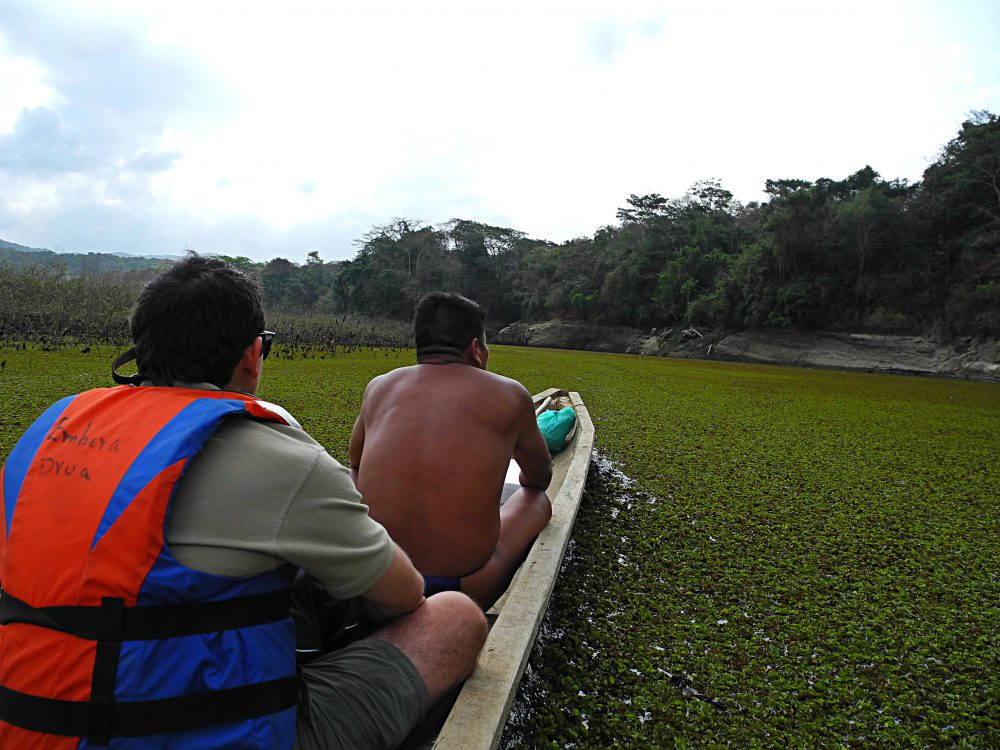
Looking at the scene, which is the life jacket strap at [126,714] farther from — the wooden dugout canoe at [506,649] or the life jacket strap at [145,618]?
the wooden dugout canoe at [506,649]

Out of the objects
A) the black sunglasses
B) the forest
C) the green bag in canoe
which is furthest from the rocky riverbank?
the black sunglasses

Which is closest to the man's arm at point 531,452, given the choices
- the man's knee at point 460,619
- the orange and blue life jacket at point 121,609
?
the man's knee at point 460,619

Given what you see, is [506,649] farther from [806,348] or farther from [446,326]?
[806,348]

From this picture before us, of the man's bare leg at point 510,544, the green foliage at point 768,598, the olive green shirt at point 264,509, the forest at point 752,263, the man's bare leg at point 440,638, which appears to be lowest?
the green foliage at point 768,598

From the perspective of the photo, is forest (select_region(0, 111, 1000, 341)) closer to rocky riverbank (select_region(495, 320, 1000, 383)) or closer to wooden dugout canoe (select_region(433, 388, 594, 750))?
rocky riverbank (select_region(495, 320, 1000, 383))

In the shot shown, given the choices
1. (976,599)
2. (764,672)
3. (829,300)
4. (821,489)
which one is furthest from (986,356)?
(764,672)

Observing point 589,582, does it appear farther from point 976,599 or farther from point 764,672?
point 976,599

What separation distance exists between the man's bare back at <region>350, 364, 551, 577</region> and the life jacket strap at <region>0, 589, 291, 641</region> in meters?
0.65

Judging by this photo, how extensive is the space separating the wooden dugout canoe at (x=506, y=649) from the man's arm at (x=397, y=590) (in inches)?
7.1

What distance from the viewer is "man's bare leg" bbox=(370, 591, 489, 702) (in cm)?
→ 97

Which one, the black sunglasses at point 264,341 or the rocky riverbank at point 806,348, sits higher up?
the black sunglasses at point 264,341

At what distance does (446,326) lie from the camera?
5.11ft

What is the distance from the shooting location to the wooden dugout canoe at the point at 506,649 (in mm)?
922

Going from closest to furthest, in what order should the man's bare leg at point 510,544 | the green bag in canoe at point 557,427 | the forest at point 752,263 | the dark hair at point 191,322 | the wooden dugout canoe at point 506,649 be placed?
1. the dark hair at point 191,322
2. the wooden dugout canoe at point 506,649
3. the man's bare leg at point 510,544
4. the green bag in canoe at point 557,427
5. the forest at point 752,263
